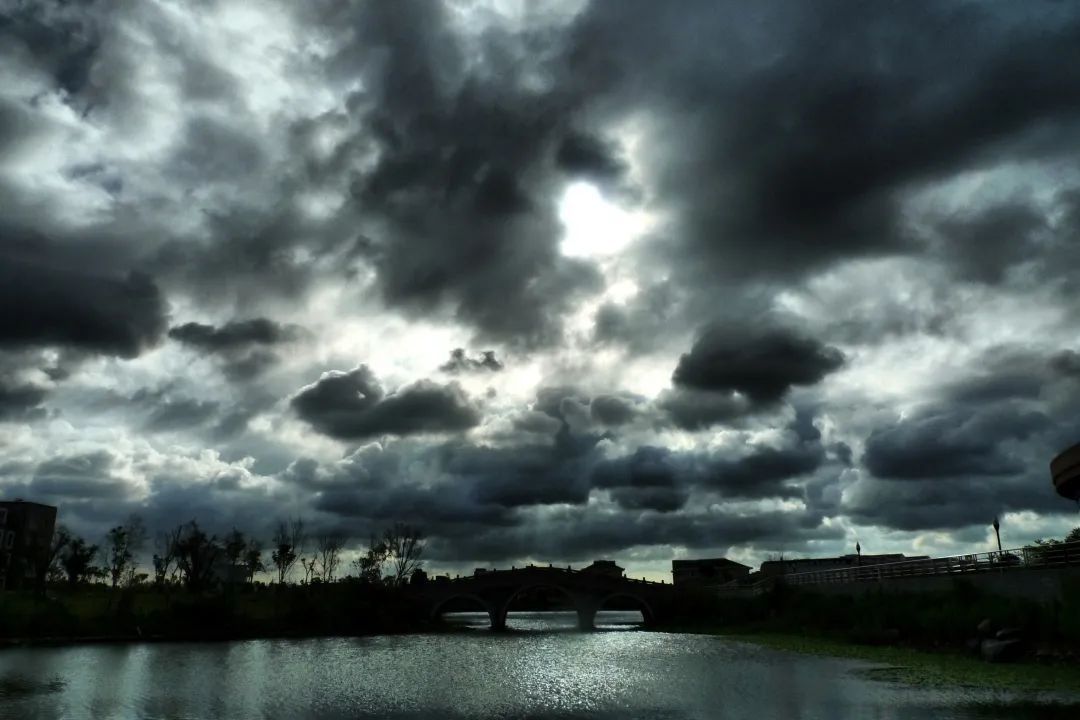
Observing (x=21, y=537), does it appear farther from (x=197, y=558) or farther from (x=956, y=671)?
(x=956, y=671)

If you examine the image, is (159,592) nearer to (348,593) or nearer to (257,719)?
(348,593)

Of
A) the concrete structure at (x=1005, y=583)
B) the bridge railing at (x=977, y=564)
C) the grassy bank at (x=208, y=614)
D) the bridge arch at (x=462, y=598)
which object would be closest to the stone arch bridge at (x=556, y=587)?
the bridge arch at (x=462, y=598)

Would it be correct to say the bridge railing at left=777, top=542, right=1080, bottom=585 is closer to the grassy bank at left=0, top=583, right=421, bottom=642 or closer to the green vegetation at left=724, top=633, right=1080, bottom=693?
the green vegetation at left=724, top=633, right=1080, bottom=693

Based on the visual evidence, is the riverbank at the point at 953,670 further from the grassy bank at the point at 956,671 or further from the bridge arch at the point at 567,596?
the bridge arch at the point at 567,596

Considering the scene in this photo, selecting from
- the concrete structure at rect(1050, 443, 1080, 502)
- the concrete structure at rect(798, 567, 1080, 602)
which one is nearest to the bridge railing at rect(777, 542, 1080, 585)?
the concrete structure at rect(798, 567, 1080, 602)

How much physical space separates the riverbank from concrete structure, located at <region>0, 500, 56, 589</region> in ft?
452

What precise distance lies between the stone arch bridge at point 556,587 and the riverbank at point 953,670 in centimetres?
6917

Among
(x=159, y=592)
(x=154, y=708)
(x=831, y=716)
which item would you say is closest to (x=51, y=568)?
(x=159, y=592)

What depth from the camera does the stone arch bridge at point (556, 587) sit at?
129 m

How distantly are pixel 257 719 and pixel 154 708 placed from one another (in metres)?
6.71

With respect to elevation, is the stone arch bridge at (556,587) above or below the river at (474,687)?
above

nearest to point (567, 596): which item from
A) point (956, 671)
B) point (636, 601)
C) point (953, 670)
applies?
point (636, 601)

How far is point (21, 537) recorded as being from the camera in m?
175

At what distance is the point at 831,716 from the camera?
99.7 feet
